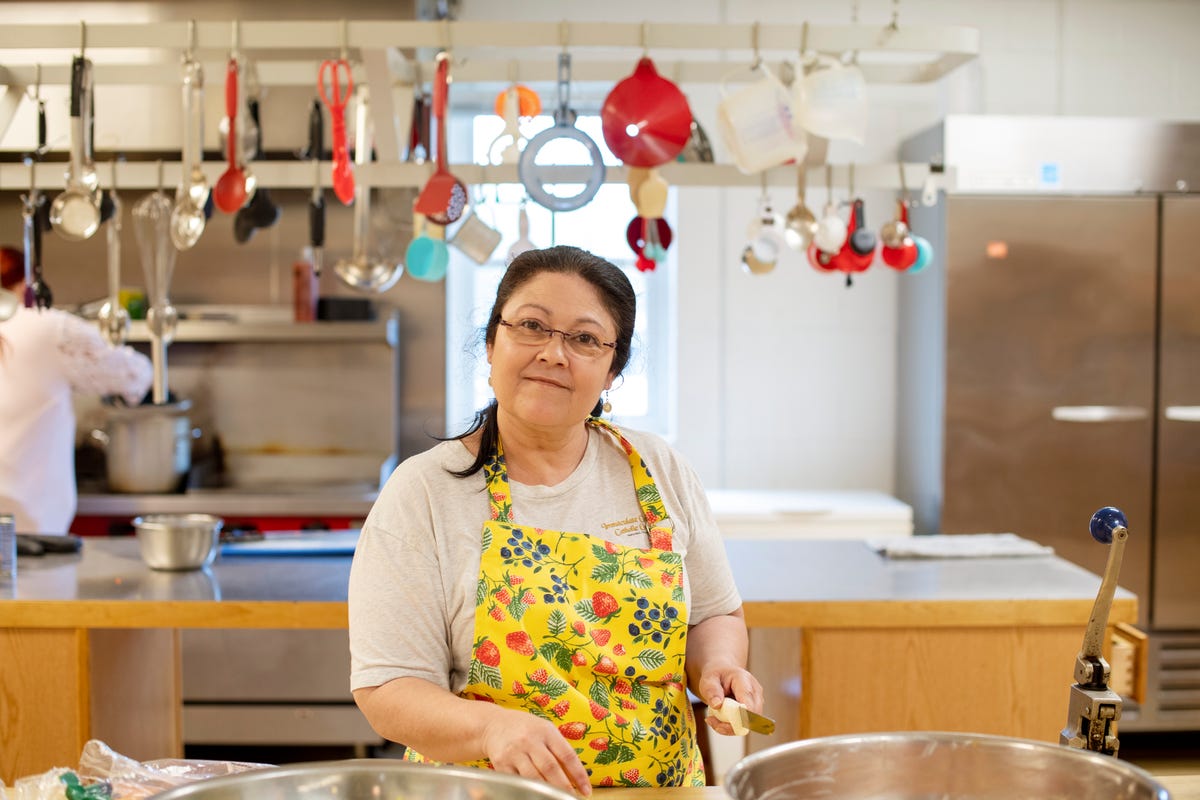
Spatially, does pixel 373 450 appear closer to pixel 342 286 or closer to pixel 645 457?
pixel 342 286

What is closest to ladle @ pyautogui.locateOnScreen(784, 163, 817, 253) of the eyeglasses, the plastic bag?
the eyeglasses

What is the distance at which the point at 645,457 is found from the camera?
68.4 inches

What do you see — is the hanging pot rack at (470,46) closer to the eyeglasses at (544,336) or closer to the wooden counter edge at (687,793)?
the eyeglasses at (544,336)

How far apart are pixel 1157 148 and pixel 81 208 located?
350cm

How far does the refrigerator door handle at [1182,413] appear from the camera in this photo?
4082 millimetres

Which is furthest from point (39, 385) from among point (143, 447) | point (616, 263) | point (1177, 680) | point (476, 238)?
point (1177, 680)

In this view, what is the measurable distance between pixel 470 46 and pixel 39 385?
1.81 m

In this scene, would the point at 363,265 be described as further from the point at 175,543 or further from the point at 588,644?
the point at 588,644

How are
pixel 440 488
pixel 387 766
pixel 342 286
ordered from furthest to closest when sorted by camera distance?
pixel 342 286 → pixel 440 488 → pixel 387 766

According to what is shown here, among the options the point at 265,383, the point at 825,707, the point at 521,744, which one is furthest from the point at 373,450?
the point at 521,744

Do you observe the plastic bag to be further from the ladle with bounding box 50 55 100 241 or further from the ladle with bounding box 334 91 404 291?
the ladle with bounding box 334 91 404 291

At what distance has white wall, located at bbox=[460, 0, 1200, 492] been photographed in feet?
15.2

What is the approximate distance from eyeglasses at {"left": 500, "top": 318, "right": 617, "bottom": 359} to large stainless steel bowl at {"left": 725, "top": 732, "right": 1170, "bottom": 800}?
25.7 inches

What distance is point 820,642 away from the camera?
243cm
